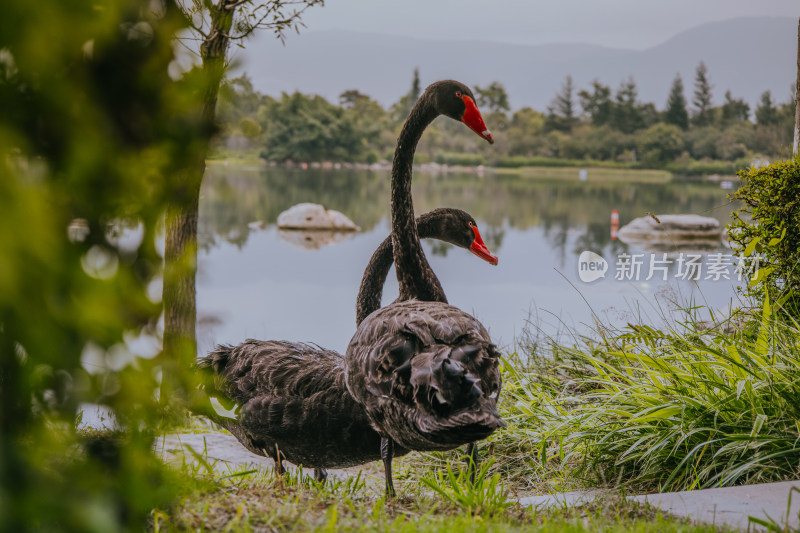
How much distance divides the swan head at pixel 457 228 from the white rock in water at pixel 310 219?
10.0 m

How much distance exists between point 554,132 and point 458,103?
18185 mm

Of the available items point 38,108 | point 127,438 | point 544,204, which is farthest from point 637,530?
point 544,204

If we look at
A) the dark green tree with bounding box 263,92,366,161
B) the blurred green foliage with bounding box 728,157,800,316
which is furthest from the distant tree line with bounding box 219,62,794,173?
the blurred green foliage with bounding box 728,157,800,316

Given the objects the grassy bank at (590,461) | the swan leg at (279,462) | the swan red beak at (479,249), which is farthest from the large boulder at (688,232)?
the swan leg at (279,462)

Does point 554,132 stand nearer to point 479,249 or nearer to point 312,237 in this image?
point 312,237

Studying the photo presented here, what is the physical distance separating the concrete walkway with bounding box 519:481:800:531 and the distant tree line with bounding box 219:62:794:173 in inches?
552

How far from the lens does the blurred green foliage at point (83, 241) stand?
0.86 m

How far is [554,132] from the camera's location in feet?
66.5

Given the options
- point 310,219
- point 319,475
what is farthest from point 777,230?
point 310,219

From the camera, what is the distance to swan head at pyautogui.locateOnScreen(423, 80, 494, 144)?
294cm

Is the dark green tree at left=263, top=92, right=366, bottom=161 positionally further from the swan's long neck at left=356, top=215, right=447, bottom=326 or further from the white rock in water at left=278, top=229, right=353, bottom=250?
the swan's long neck at left=356, top=215, right=447, bottom=326

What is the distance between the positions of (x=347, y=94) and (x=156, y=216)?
21438mm

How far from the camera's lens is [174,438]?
3.71m

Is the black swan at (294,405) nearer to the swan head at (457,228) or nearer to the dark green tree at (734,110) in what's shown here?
the swan head at (457,228)
